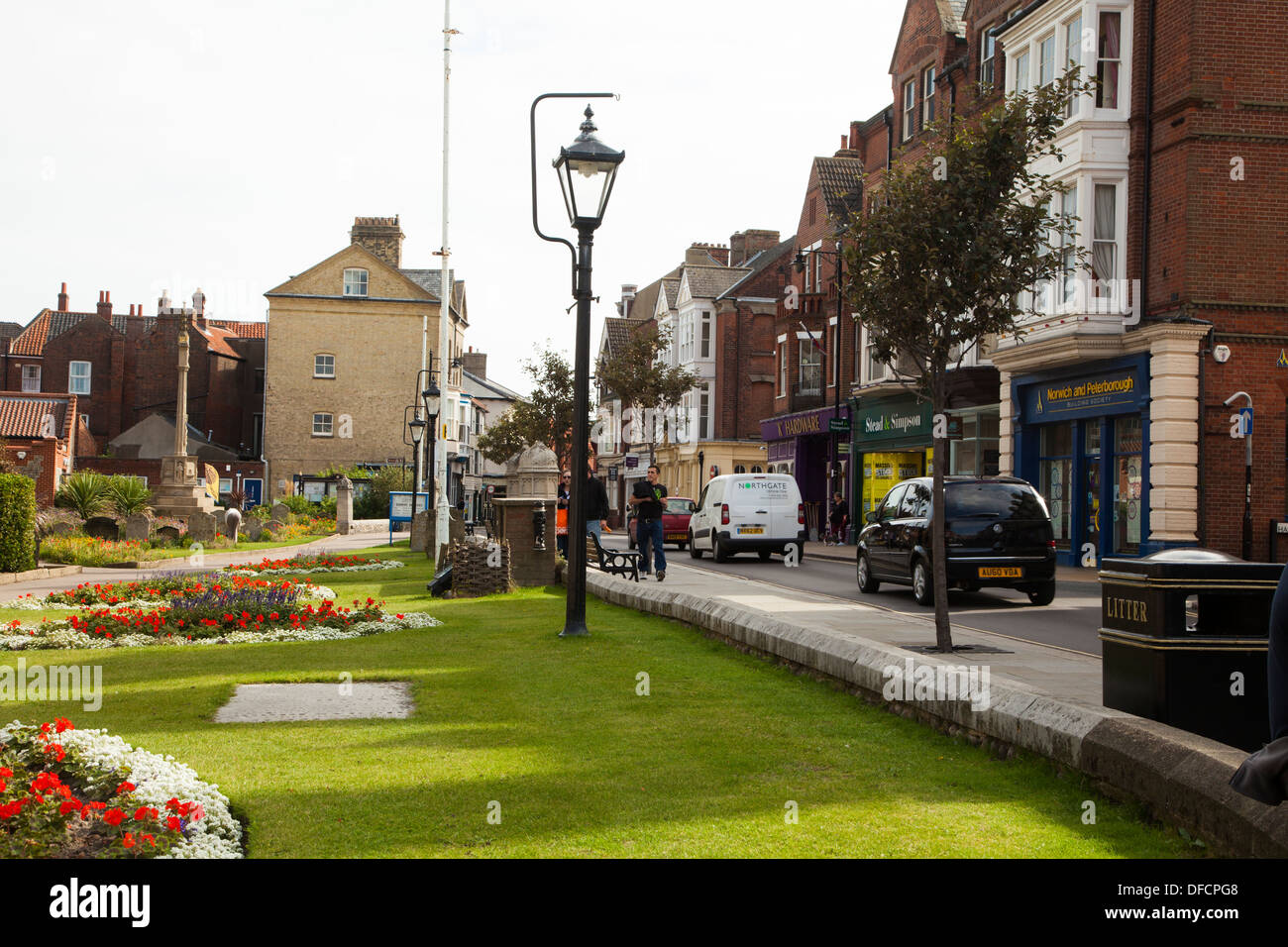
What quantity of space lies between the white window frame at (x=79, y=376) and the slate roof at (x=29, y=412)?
2229 cm

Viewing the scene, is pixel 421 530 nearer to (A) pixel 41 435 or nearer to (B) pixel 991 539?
(B) pixel 991 539

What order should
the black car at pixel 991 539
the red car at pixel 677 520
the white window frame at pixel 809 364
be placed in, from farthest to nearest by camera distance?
the white window frame at pixel 809 364
the red car at pixel 677 520
the black car at pixel 991 539

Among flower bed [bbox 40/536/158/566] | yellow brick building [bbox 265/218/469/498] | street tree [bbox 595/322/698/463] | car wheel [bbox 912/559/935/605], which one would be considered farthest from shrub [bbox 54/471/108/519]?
yellow brick building [bbox 265/218/469/498]

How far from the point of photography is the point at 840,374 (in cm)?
4441

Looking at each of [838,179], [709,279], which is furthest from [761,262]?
[838,179]

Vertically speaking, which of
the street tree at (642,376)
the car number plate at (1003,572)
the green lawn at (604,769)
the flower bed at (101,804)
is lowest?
the green lawn at (604,769)

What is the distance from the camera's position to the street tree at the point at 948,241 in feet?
36.4

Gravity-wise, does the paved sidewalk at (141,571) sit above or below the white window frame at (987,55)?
below

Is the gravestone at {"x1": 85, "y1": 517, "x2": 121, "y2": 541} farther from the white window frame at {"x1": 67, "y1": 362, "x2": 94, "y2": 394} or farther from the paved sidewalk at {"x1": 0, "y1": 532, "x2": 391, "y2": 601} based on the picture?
the white window frame at {"x1": 67, "y1": 362, "x2": 94, "y2": 394}

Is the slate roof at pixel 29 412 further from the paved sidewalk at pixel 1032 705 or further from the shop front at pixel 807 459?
the paved sidewalk at pixel 1032 705

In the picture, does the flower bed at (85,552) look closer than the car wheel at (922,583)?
No

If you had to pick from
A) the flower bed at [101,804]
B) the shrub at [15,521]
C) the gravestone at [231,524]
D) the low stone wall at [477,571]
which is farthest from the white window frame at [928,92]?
the flower bed at [101,804]
